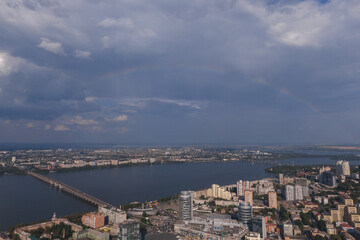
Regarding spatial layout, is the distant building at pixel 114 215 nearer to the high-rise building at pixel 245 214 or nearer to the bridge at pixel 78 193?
the bridge at pixel 78 193

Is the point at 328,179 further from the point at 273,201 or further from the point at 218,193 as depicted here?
the point at 218,193

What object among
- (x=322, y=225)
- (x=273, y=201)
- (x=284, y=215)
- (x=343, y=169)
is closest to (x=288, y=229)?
(x=322, y=225)

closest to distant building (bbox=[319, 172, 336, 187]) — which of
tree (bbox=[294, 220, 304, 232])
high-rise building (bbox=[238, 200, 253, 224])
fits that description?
tree (bbox=[294, 220, 304, 232])

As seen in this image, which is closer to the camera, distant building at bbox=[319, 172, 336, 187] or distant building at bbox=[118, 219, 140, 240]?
distant building at bbox=[118, 219, 140, 240]

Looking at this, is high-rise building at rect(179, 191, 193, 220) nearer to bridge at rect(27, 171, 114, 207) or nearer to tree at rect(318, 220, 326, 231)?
bridge at rect(27, 171, 114, 207)

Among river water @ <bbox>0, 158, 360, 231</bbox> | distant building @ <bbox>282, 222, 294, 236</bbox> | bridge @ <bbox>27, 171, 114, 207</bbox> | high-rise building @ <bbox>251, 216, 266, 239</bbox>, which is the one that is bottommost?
river water @ <bbox>0, 158, 360, 231</bbox>

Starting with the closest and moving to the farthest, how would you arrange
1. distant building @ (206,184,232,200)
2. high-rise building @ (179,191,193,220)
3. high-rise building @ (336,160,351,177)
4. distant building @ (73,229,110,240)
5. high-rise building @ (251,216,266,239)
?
1. distant building @ (73,229,110,240)
2. high-rise building @ (251,216,266,239)
3. high-rise building @ (179,191,193,220)
4. distant building @ (206,184,232,200)
5. high-rise building @ (336,160,351,177)
